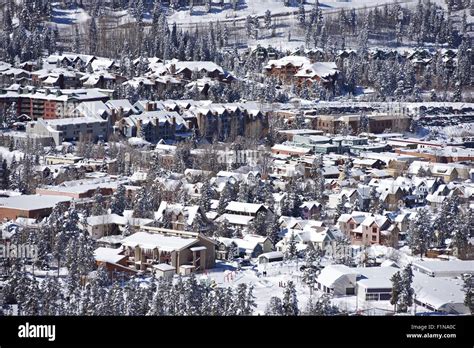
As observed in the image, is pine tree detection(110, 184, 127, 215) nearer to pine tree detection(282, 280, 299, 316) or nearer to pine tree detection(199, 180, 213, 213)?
pine tree detection(199, 180, 213, 213)

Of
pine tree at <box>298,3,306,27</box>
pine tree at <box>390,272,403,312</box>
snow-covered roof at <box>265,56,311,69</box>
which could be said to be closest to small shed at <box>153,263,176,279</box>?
pine tree at <box>390,272,403,312</box>

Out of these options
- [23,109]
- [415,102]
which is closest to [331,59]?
[415,102]

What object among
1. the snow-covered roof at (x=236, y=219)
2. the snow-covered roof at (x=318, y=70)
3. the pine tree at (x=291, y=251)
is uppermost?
the pine tree at (x=291, y=251)

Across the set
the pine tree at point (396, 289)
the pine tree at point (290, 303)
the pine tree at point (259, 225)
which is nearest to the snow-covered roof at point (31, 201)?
the pine tree at point (259, 225)

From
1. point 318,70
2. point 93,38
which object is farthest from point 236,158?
point 93,38

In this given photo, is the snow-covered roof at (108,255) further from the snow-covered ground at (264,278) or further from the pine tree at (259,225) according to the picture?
the pine tree at (259,225)

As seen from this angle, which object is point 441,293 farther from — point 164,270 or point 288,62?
point 288,62

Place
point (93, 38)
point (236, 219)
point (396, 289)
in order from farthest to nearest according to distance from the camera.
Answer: point (93, 38), point (236, 219), point (396, 289)

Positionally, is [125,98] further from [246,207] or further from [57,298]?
[57,298]

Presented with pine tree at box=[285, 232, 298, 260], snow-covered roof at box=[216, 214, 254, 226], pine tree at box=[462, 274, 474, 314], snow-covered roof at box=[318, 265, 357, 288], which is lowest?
snow-covered roof at box=[216, 214, 254, 226]
